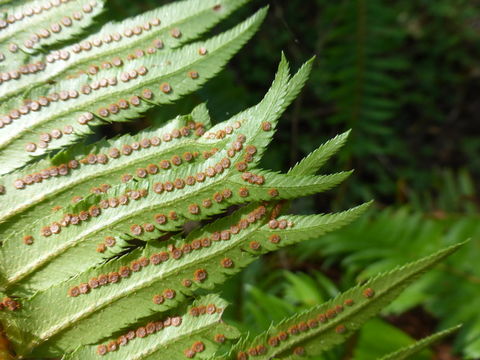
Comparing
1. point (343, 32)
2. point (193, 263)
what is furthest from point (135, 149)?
point (343, 32)

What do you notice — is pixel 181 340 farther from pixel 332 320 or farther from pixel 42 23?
pixel 42 23

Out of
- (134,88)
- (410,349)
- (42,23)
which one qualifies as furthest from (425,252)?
(42,23)

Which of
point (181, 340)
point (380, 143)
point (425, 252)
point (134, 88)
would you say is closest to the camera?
point (181, 340)

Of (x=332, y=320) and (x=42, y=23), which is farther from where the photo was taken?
(x=42, y=23)

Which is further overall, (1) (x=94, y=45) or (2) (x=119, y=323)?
(1) (x=94, y=45)

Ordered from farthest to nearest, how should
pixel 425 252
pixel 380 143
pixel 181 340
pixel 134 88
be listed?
pixel 380 143 → pixel 425 252 → pixel 134 88 → pixel 181 340

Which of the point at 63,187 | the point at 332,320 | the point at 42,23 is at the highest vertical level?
the point at 42,23

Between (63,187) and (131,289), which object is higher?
(63,187)

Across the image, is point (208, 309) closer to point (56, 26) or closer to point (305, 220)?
point (305, 220)
